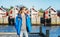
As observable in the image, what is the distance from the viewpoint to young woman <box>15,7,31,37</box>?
4707 mm

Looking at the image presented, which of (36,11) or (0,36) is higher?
(36,11)

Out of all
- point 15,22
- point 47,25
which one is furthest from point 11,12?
point 47,25

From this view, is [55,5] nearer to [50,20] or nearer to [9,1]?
[50,20]

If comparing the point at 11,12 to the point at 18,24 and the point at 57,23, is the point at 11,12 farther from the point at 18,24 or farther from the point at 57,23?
the point at 57,23

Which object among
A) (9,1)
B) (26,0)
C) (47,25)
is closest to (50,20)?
(47,25)

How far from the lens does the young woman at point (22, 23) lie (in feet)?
15.4

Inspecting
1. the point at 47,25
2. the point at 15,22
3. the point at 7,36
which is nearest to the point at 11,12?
the point at 15,22

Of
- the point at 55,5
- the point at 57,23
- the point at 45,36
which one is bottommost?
the point at 45,36

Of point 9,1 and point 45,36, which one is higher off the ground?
point 9,1

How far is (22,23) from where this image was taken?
4.71m

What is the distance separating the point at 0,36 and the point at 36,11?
0.99 metres

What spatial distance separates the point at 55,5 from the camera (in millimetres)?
4762

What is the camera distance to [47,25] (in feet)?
15.7

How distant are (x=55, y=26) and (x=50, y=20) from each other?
0.18 m
